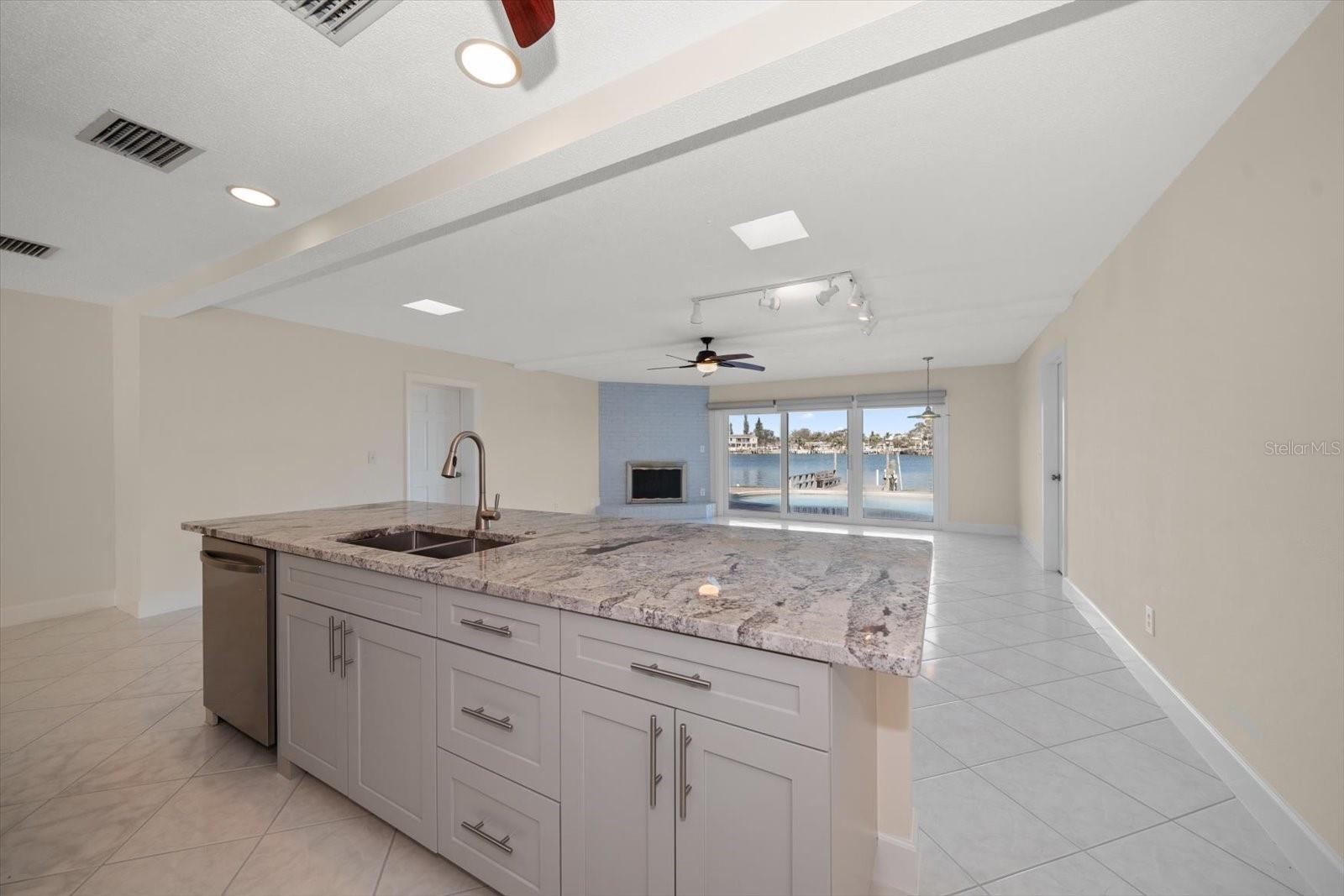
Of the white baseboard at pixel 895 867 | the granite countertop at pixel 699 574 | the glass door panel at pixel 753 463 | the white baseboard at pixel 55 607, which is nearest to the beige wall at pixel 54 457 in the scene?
the white baseboard at pixel 55 607

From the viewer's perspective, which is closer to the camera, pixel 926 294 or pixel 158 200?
pixel 158 200

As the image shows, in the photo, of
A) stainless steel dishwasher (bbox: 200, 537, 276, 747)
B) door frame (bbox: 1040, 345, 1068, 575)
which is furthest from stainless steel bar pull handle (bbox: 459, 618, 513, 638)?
door frame (bbox: 1040, 345, 1068, 575)

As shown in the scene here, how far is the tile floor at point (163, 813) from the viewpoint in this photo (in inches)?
59.4

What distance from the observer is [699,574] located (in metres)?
1.36

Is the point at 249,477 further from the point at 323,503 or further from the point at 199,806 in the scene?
the point at 199,806

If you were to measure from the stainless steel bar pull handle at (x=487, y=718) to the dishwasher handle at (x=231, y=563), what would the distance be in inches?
46.1

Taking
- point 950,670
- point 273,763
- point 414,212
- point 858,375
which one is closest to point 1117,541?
point 950,670

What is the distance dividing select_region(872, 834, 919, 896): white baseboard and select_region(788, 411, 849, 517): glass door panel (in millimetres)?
7246

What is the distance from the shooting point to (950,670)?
2818mm

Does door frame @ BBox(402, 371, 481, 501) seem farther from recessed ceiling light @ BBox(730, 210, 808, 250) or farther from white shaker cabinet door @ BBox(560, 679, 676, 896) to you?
white shaker cabinet door @ BBox(560, 679, 676, 896)

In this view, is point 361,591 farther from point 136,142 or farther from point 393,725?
point 136,142

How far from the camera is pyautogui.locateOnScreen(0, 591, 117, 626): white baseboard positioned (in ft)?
12.1

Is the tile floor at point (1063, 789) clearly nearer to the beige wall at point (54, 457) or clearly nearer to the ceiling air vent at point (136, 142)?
the ceiling air vent at point (136, 142)

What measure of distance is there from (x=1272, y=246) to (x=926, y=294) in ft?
7.89
